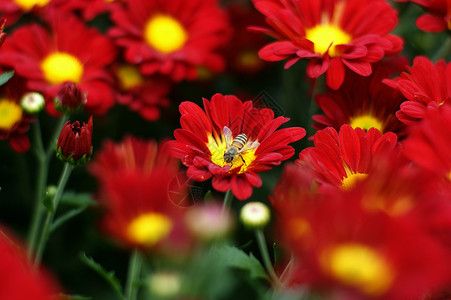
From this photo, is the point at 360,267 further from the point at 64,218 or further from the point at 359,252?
the point at 64,218

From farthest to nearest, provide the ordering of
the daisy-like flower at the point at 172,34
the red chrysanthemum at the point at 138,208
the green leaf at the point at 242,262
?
the daisy-like flower at the point at 172,34 → the green leaf at the point at 242,262 → the red chrysanthemum at the point at 138,208

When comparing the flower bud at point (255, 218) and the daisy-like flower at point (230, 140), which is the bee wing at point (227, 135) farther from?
the flower bud at point (255, 218)

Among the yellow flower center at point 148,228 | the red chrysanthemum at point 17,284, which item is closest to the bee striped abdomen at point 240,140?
the yellow flower center at point 148,228

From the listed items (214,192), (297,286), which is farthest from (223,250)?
(214,192)

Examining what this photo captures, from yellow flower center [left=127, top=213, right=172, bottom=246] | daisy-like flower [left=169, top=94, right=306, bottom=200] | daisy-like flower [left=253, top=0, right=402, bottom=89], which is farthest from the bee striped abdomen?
yellow flower center [left=127, top=213, right=172, bottom=246]

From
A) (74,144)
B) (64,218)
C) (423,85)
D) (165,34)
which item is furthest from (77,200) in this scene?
(423,85)

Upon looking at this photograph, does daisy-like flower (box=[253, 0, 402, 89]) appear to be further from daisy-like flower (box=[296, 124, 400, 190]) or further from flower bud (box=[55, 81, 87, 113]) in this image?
flower bud (box=[55, 81, 87, 113])
